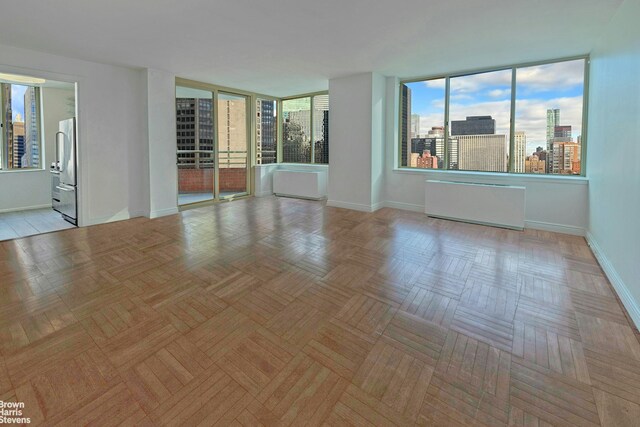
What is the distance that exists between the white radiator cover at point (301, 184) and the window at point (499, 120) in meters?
1.94

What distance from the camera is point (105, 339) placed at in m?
2.00

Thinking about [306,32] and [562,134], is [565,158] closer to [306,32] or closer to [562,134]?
[562,134]

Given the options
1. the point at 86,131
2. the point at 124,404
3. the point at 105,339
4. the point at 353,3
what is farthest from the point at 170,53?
the point at 124,404

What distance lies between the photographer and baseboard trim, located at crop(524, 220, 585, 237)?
4.51 meters

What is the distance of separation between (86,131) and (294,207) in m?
3.66

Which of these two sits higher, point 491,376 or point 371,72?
point 371,72

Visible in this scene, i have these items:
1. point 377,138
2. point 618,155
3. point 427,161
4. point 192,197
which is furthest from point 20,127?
point 618,155

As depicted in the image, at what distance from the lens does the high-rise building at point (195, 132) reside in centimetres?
618

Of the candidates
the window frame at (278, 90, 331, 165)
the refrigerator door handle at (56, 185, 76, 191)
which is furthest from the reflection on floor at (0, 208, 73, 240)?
the window frame at (278, 90, 331, 165)

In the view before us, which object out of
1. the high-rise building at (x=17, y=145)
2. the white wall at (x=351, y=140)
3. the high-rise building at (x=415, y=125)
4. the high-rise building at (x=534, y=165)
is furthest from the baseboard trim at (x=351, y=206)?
the high-rise building at (x=17, y=145)

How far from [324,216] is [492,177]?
2862mm

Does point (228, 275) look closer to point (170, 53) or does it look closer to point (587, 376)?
point (587, 376)

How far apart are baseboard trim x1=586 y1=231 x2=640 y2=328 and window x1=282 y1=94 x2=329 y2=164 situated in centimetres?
531

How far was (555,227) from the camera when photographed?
15.4ft
